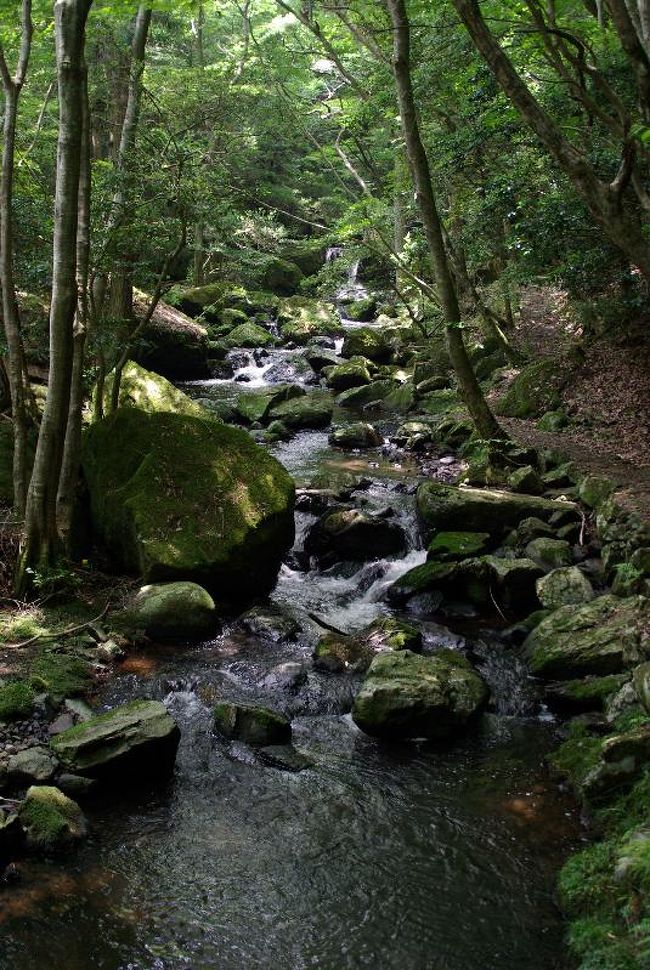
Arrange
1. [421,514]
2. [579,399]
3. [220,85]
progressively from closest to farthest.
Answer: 1. [421,514]
2. [579,399]
3. [220,85]

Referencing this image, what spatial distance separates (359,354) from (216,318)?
624 cm

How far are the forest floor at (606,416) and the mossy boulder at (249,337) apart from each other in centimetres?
1101

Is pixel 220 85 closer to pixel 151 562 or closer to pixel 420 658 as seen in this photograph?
pixel 151 562

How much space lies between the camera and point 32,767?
529 cm

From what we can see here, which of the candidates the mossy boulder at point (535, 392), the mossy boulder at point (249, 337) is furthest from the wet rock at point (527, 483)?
the mossy boulder at point (249, 337)

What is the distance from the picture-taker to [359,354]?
23547mm

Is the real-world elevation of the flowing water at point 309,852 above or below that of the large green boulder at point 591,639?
below

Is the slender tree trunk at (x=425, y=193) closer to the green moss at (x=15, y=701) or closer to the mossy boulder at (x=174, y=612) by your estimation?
the mossy boulder at (x=174, y=612)

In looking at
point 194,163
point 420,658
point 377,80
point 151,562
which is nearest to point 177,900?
point 420,658

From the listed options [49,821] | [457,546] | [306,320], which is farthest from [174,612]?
[306,320]

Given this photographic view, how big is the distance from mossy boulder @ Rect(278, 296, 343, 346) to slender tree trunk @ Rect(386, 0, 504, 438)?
14761 millimetres

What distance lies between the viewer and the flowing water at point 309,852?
166 inches

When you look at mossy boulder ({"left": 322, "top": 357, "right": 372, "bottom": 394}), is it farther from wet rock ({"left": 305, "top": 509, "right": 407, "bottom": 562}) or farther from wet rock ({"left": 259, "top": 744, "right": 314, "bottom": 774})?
wet rock ({"left": 259, "top": 744, "right": 314, "bottom": 774})

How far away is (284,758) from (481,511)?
5.25 m
